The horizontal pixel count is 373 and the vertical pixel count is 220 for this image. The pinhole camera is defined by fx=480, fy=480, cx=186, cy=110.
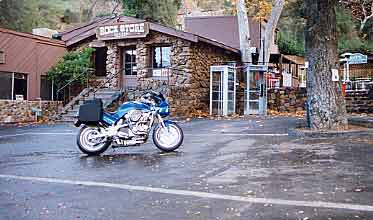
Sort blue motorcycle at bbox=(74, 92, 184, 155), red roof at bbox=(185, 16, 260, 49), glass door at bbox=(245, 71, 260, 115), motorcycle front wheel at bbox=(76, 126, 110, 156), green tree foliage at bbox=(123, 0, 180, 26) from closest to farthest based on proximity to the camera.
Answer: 1. blue motorcycle at bbox=(74, 92, 184, 155)
2. motorcycle front wheel at bbox=(76, 126, 110, 156)
3. glass door at bbox=(245, 71, 260, 115)
4. red roof at bbox=(185, 16, 260, 49)
5. green tree foliage at bbox=(123, 0, 180, 26)

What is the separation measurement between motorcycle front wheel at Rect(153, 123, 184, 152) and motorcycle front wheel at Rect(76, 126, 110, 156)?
37.5 inches

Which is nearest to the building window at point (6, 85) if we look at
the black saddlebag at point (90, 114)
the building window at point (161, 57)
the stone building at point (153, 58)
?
the stone building at point (153, 58)

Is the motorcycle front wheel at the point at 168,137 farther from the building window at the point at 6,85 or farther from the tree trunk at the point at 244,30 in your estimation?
the tree trunk at the point at 244,30

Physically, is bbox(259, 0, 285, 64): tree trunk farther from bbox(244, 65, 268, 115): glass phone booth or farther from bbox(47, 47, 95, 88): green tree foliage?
bbox(47, 47, 95, 88): green tree foliage

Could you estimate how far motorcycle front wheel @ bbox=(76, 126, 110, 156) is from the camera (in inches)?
354

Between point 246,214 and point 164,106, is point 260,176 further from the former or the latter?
point 164,106

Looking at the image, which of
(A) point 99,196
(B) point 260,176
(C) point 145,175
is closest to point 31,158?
(C) point 145,175

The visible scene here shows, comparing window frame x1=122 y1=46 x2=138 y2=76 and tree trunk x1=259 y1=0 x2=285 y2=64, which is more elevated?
tree trunk x1=259 y1=0 x2=285 y2=64

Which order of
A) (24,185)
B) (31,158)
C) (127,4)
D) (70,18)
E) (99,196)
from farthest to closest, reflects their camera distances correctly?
(70,18), (127,4), (31,158), (24,185), (99,196)

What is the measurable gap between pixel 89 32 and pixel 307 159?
17867 mm

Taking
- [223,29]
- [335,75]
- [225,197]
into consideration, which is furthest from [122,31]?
[225,197]

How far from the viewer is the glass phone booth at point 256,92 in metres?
20.5

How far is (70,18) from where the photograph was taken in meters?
38.7

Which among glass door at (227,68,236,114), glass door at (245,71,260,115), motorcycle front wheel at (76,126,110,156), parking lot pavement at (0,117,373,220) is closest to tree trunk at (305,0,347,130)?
parking lot pavement at (0,117,373,220)
